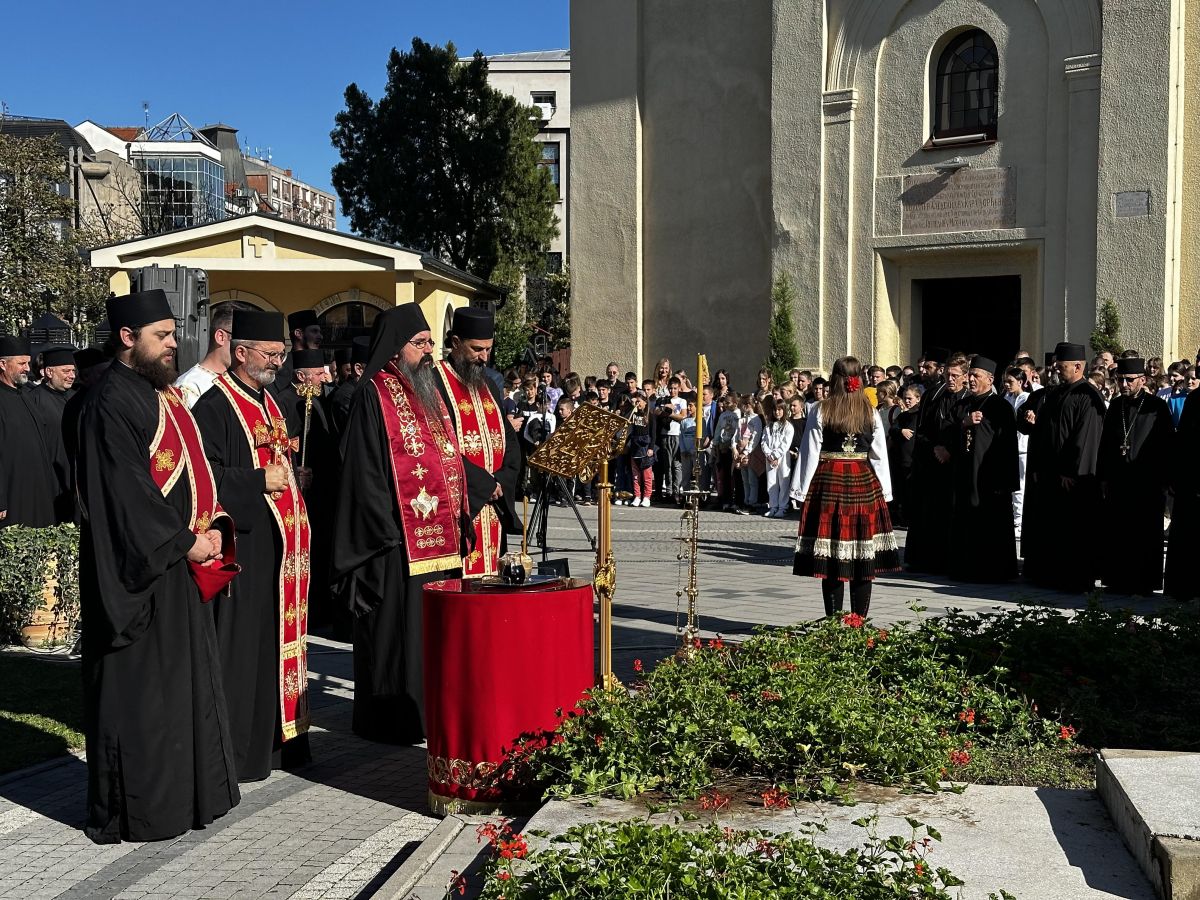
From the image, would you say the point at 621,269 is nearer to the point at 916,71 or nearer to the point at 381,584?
the point at 916,71

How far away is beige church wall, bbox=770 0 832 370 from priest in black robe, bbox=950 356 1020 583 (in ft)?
36.1

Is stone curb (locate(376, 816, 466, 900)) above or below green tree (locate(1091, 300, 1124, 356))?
below

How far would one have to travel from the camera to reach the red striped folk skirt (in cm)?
967

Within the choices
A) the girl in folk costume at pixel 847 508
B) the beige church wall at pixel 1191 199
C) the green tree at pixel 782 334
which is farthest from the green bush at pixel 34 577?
the beige church wall at pixel 1191 199

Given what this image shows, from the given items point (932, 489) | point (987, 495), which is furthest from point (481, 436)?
point (932, 489)

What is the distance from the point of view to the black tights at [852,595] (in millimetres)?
9797

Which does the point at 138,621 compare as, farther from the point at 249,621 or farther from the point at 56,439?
the point at 56,439

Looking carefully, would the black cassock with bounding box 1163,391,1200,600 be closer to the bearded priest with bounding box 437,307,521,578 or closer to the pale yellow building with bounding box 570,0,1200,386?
the bearded priest with bounding box 437,307,521,578

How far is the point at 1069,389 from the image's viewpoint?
13.2 metres

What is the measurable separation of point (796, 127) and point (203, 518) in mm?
19944

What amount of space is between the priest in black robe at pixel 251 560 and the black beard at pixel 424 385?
67cm

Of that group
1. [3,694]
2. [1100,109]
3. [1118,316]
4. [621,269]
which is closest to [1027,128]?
[1100,109]

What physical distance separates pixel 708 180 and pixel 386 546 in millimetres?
20651

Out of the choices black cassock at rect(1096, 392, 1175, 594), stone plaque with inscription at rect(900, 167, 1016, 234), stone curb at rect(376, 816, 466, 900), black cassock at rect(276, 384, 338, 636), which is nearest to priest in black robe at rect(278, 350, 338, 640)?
black cassock at rect(276, 384, 338, 636)
